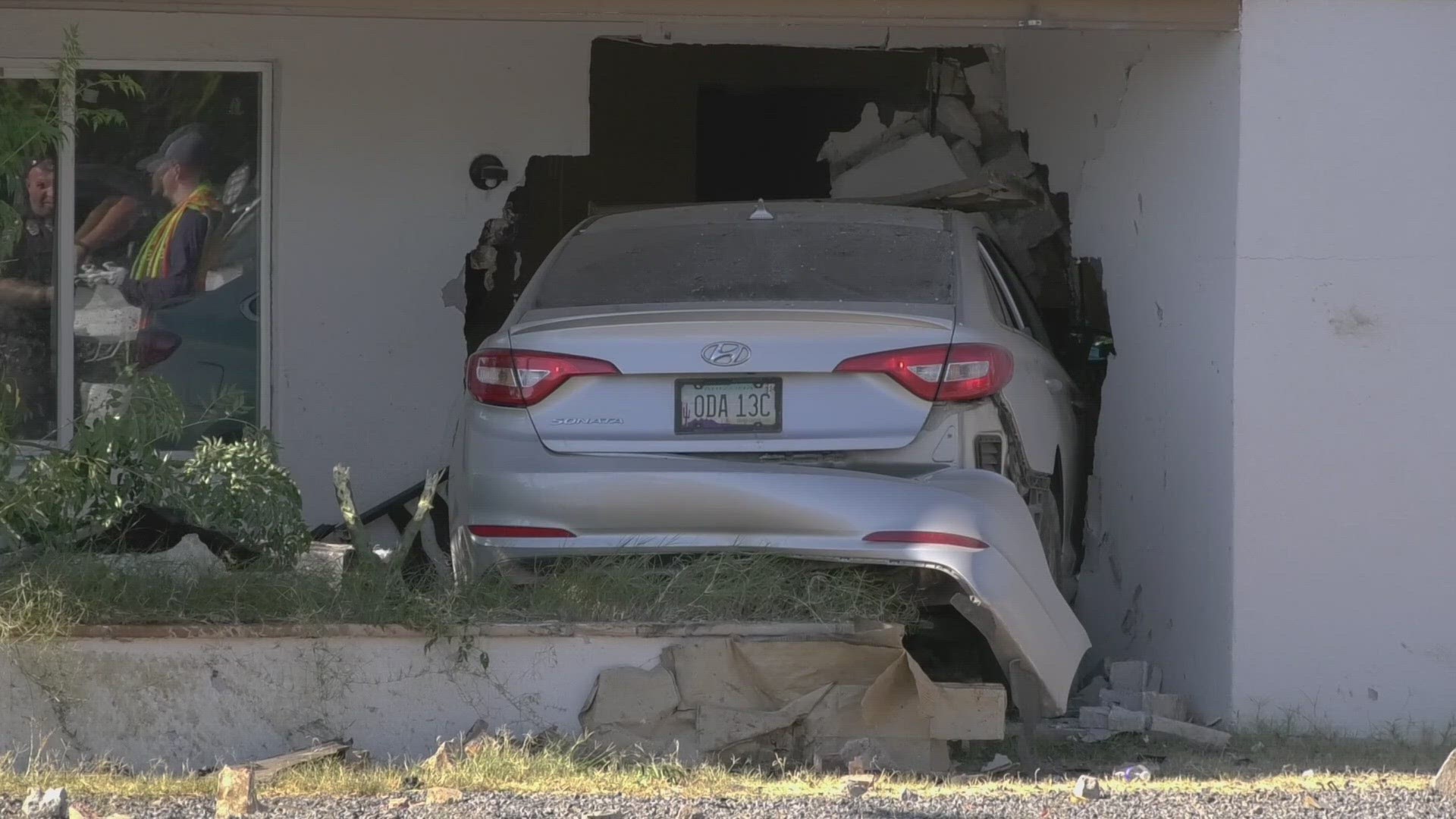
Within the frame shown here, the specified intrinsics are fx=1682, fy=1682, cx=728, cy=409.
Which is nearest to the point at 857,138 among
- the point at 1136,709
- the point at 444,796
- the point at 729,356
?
the point at 1136,709

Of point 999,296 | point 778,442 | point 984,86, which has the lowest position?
point 778,442

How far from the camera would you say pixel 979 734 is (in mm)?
4965

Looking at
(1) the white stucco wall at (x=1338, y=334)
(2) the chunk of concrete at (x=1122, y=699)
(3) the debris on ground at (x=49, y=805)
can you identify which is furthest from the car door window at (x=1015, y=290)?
(3) the debris on ground at (x=49, y=805)

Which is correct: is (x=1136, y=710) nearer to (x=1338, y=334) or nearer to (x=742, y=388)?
(x=1338, y=334)

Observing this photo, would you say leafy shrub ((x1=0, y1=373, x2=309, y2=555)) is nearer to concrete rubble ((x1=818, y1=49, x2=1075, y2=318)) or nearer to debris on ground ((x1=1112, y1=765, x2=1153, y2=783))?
debris on ground ((x1=1112, y1=765, x2=1153, y2=783))

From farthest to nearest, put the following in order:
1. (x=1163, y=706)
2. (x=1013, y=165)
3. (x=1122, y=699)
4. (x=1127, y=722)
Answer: (x=1013, y=165) < (x=1122, y=699) < (x=1163, y=706) < (x=1127, y=722)

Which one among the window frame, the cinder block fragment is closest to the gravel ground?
the cinder block fragment

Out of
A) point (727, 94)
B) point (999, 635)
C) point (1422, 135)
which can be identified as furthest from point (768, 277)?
point (727, 94)

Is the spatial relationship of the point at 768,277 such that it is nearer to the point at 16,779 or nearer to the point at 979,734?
the point at 979,734

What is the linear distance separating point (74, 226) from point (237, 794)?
15.3ft

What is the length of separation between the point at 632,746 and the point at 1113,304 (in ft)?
11.0

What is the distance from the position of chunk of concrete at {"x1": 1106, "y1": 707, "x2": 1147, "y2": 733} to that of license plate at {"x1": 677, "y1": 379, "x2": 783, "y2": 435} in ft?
5.05

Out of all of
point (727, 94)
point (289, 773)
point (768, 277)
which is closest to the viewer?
point (289, 773)

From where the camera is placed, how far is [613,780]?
4.69 meters
